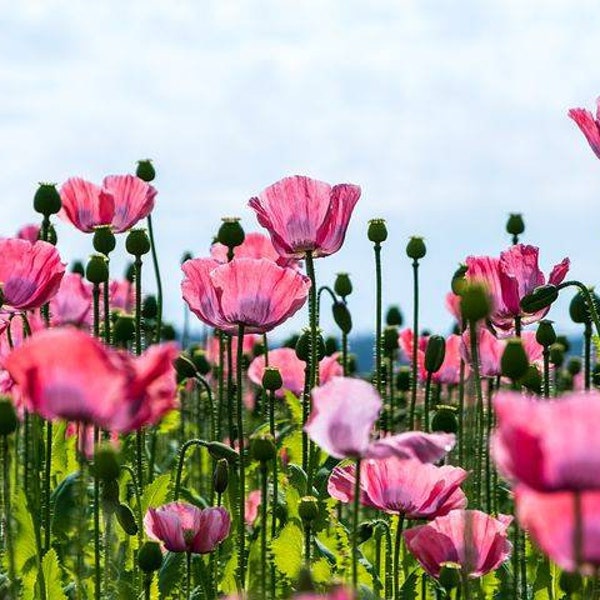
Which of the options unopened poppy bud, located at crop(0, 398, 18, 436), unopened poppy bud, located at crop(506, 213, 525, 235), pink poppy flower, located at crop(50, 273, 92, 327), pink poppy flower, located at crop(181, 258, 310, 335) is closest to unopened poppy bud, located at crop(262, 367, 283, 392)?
pink poppy flower, located at crop(181, 258, 310, 335)

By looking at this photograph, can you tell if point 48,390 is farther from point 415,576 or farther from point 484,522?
point 415,576

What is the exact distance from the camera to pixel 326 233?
3482 mm

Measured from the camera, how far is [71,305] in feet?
19.2

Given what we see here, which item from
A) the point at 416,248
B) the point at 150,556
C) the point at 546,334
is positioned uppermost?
the point at 416,248

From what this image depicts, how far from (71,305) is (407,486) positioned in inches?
135

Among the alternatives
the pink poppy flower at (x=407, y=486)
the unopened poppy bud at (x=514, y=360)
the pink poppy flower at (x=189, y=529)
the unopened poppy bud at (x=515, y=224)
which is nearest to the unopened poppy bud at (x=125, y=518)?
the pink poppy flower at (x=189, y=529)

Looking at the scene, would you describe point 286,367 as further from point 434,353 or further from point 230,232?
point 230,232

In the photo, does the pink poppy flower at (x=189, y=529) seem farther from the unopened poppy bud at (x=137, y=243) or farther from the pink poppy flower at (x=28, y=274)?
the unopened poppy bud at (x=137, y=243)

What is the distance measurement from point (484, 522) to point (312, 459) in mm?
931

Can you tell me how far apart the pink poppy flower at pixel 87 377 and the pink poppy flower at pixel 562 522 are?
0.50 meters

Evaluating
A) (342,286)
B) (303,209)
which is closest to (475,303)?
(303,209)

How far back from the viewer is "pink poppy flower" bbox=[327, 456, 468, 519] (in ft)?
8.73

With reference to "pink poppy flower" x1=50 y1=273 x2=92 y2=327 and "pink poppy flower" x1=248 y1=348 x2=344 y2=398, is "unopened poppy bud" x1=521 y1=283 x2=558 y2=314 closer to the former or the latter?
Answer: "pink poppy flower" x1=248 y1=348 x2=344 y2=398

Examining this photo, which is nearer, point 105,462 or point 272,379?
point 105,462
